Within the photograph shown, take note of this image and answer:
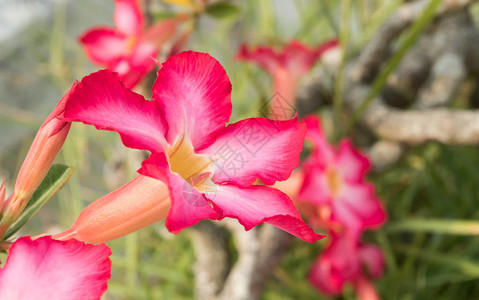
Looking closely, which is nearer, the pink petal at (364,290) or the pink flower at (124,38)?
the pink flower at (124,38)

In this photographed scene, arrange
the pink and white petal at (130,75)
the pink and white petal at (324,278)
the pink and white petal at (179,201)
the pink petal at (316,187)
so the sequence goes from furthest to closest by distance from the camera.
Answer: the pink and white petal at (324,278) < the pink petal at (316,187) < the pink and white petal at (130,75) < the pink and white petal at (179,201)

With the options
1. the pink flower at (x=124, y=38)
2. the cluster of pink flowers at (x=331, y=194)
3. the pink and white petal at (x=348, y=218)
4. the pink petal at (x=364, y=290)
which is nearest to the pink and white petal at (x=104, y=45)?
the pink flower at (x=124, y=38)

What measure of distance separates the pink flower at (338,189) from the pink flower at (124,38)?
187 mm

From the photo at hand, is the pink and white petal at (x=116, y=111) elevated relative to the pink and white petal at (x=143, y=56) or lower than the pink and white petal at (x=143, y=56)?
lower

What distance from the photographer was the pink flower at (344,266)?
0.55 m

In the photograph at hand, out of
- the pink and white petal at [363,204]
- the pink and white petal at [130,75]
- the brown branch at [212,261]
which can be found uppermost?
the pink and white petal at [130,75]

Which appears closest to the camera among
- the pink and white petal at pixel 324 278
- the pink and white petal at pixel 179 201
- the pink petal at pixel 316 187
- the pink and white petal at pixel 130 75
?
the pink and white petal at pixel 179 201

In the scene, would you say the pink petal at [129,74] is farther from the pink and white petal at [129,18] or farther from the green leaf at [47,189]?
the green leaf at [47,189]

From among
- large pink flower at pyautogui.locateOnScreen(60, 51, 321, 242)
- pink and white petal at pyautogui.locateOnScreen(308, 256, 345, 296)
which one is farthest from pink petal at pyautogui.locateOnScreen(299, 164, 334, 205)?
large pink flower at pyautogui.locateOnScreen(60, 51, 321, 242)

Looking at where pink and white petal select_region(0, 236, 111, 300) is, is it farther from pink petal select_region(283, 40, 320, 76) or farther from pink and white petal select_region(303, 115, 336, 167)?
pink petal select_region(283, 40, 320, 76)

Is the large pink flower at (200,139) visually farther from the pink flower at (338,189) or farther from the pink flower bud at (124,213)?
the pink flower at (338,189)

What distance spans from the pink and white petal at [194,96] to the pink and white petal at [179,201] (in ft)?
0.10

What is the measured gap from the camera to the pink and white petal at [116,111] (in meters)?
0.13

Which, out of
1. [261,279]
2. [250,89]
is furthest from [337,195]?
[250,89]
